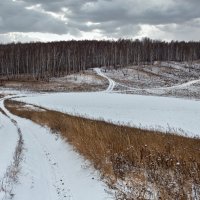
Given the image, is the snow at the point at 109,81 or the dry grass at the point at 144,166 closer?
the dry grass at the point at 144,166

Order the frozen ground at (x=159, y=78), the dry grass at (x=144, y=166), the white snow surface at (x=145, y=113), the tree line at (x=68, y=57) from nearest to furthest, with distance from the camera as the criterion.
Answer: the dry grass at (x=144, y=166) → the white snow surface at (x=145, y=113) → the frozen ground at (x=159, y=78) → the tree line at (x=68, y=57)

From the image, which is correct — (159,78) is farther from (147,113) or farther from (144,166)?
(144,166)

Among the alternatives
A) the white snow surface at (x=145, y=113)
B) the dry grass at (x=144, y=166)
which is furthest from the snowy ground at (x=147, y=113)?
the dry grass at (x=144, y=166)

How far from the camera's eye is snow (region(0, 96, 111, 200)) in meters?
7.82

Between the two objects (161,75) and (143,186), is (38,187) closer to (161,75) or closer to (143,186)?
(143,186)

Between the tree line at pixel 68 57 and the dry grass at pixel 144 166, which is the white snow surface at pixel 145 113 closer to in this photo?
the dry grass at pixel 144 166

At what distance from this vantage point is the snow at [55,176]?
7824 millimetres

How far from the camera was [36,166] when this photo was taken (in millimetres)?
10812

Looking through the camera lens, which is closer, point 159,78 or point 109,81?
point 109,81

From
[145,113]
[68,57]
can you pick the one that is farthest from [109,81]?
[145,113]

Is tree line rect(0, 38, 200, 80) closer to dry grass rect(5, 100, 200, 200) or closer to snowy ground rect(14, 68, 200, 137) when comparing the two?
snowy ground rect(14, 68, 200, 137)

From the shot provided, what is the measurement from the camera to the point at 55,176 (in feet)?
31.4

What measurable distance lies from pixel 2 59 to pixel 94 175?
430ft

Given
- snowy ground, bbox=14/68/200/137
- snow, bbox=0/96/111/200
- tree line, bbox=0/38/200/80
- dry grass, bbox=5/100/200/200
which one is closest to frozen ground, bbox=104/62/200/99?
tree line, bbox=0/38/200/80
